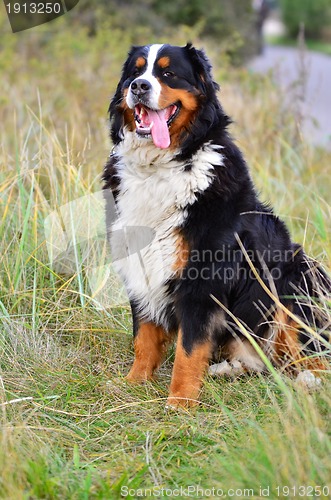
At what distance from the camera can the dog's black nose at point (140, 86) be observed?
3.26 metres

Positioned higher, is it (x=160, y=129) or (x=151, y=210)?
(x=160, y=129)

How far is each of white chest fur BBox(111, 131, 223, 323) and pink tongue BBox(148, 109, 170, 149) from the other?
Answer: 6 cm

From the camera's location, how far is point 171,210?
333 centimetres

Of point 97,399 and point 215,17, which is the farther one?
point 215,17

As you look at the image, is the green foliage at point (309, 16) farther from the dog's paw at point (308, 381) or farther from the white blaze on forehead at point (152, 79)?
the dog's paw at point (308, 381)

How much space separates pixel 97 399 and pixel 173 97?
5.24 feet

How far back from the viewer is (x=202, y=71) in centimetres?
342

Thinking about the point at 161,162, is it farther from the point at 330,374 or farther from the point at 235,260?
the point at 330,374

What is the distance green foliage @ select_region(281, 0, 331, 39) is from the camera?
32769 mm

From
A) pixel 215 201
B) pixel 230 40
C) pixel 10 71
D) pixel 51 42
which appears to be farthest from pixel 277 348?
pixel 230 40

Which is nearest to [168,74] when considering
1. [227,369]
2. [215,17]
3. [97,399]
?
[227,369]

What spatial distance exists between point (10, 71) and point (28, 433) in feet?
22.0
